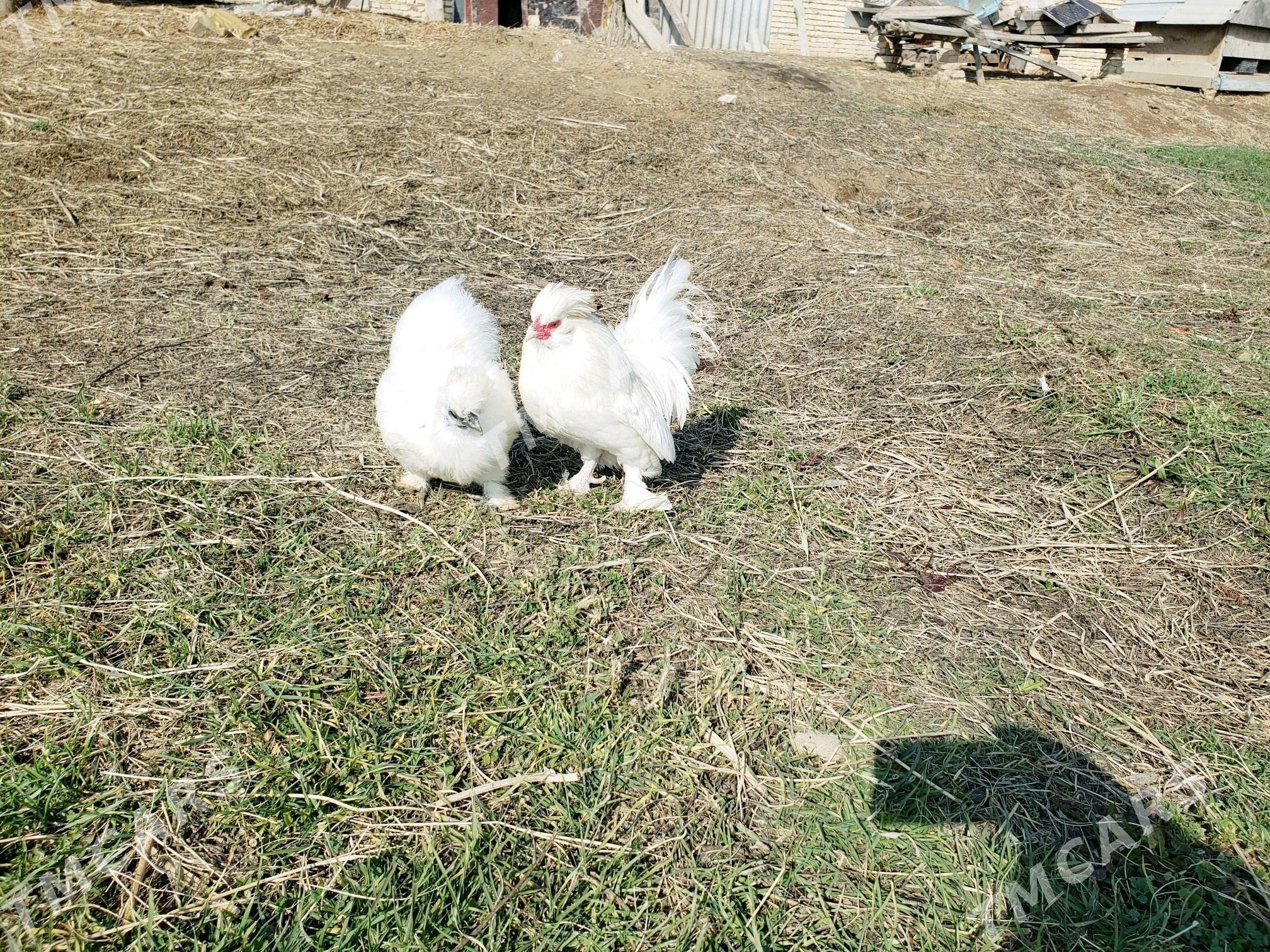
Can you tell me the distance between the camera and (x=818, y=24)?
54.1 feet

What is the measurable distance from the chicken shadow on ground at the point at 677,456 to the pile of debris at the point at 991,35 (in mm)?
11897

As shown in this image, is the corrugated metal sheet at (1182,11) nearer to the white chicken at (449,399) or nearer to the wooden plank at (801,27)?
the wooden plank at (801,27)

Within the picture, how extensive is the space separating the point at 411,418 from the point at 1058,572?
10.3ft

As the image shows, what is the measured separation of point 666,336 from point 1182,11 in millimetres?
18141

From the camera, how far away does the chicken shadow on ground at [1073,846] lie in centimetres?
243

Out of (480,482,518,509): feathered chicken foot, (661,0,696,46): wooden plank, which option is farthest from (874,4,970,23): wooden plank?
(480,482,518,509): feathered chicken foot

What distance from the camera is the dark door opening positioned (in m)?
13.4

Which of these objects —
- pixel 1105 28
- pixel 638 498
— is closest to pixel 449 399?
pixel 638 498

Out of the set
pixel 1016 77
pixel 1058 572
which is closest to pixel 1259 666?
pixel 1058 572

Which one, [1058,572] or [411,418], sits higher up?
[411,418]

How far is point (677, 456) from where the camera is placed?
4.57 metres

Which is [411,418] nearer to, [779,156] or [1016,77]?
[779,156]

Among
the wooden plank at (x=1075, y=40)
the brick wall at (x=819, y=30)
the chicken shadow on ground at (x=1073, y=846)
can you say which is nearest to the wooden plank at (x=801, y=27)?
the brick wall at (x=819, y=30)

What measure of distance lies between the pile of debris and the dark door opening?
6059 millimetres
